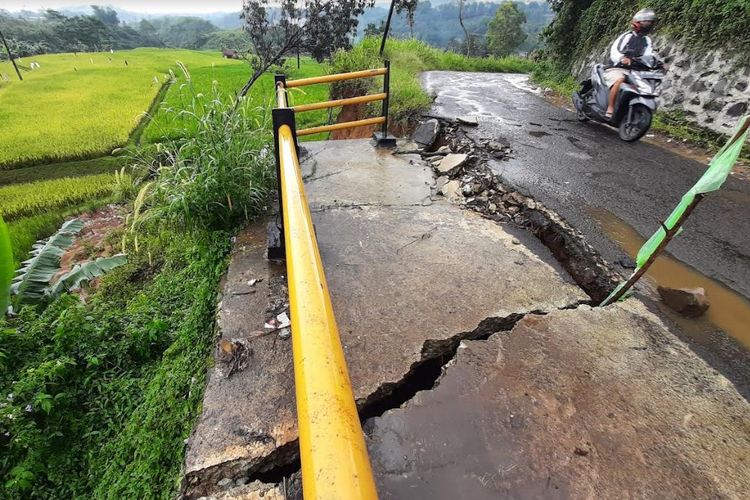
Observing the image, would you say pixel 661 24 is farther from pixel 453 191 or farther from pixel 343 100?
pixel 343 100

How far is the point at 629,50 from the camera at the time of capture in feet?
16.0

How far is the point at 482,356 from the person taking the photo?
Result: 1.68m

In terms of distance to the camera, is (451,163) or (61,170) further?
(61,170)

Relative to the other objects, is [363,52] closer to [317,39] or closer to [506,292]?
[317,39]

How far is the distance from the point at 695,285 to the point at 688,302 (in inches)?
18.7

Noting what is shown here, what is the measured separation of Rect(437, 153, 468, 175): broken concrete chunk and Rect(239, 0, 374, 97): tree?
5764 mm

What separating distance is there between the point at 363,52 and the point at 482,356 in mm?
8485

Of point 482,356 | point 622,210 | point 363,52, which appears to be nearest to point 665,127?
point 622,210

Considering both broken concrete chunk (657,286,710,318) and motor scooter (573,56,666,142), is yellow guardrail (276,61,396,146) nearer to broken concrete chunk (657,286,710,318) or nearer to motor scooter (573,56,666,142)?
broken concrete chunk (657,286,710,318)

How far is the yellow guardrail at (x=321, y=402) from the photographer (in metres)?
0.56

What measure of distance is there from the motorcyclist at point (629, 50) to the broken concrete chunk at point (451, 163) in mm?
2559

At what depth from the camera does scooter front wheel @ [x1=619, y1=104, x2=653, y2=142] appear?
465 cm

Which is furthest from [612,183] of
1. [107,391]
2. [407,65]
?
[407,65]

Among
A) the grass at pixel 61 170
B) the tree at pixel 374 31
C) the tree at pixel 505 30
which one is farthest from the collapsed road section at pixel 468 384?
the tree at pixel 505 30
